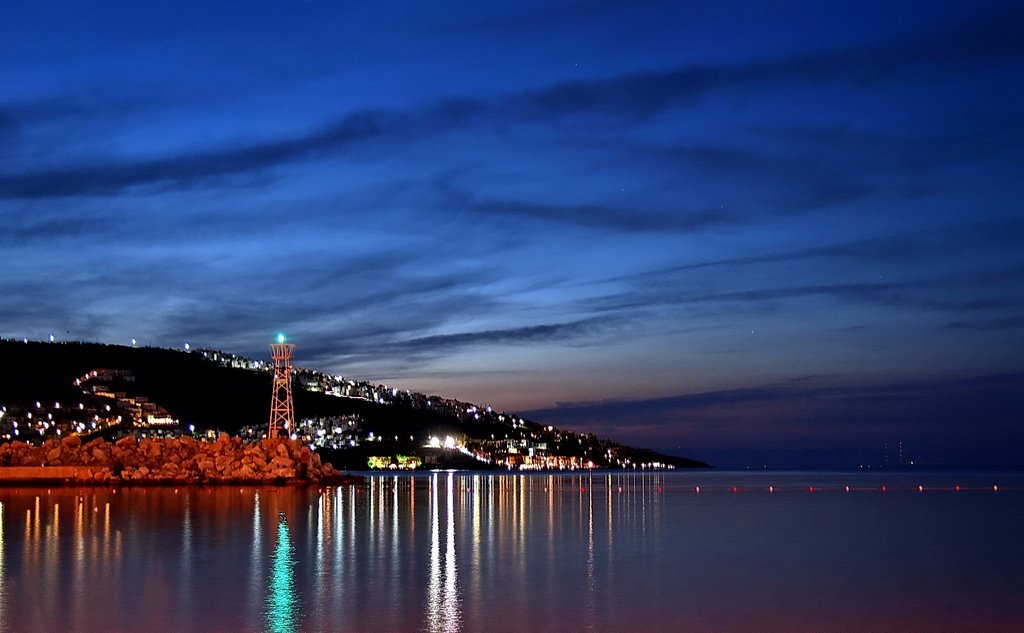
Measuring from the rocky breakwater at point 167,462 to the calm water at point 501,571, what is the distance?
29.9 meters

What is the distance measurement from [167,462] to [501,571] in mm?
57713

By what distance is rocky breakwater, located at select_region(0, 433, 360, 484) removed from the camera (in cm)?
7456

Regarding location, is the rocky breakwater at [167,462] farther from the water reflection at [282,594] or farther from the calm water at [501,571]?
the water reflection at [282,594]

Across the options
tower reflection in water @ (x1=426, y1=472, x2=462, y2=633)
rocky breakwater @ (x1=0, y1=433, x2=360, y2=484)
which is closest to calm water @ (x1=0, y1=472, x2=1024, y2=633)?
tower reflection in water @ (x1=426, y1=472, x2=462, y2=633)

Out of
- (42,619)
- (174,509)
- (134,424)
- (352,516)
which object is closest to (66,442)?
(174,509)

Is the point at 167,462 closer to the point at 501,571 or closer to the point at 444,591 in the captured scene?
the point at 501,571

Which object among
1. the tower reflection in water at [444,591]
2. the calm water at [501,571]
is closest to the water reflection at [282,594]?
the calm water at [501,571]

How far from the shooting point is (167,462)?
76062 millimetres

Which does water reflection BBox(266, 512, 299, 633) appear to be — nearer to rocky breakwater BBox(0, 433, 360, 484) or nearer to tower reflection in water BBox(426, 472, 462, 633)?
tower reflection in water BBox(426, 472, 462, 633)

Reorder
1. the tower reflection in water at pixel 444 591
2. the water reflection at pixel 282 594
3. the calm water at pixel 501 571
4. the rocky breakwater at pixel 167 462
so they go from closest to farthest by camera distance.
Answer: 1. the water reflection at pixel 282 594
2. the tower reflection in water at pixel 444 591
3. the calm water at pixel 501 571
4. the rocky breakwater at pixel 167 462

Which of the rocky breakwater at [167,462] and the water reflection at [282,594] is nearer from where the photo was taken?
the water reflection at [282,594]

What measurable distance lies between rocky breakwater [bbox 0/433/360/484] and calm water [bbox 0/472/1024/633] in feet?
98.2

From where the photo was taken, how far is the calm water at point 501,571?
56.6 feet

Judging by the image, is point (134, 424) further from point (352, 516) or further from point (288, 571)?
point (288, 571)
